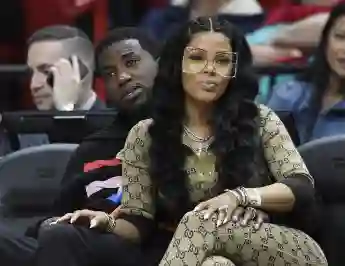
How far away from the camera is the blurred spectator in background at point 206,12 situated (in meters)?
4.45

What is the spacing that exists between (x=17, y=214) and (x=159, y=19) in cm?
131

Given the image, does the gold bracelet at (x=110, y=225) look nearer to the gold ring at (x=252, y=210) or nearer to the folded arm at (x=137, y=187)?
the folded arm at (x=137, y=187)

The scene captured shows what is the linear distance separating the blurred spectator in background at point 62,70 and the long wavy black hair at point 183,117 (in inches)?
37.7

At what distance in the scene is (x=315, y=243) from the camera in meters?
2.95

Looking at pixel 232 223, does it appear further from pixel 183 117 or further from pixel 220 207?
pixel 183 117

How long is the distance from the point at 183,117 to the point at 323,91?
90cm

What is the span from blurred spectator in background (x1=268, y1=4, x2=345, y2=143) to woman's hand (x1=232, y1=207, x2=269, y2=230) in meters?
0.91

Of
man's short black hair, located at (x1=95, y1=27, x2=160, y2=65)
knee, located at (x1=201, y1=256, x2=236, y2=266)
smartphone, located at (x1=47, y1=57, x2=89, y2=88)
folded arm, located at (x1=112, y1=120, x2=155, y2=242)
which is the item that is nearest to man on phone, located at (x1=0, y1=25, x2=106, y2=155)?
smartphone, located at (x1=47, y1=57, x2=89, y2=88)

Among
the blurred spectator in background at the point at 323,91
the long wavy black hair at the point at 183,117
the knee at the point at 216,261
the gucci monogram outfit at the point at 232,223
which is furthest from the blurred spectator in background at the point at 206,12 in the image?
the knee at the point at 216,261

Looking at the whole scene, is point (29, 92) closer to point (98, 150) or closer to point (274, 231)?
point (98, 150)

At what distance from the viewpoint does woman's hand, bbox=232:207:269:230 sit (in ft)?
9.44

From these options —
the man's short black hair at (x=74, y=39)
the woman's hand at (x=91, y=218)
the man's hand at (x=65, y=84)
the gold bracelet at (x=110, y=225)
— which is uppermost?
the man's short black hair at (x=74, y=39)

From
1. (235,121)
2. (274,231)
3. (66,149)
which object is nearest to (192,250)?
(274,231)

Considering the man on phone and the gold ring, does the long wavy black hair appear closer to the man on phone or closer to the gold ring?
the gold ring
